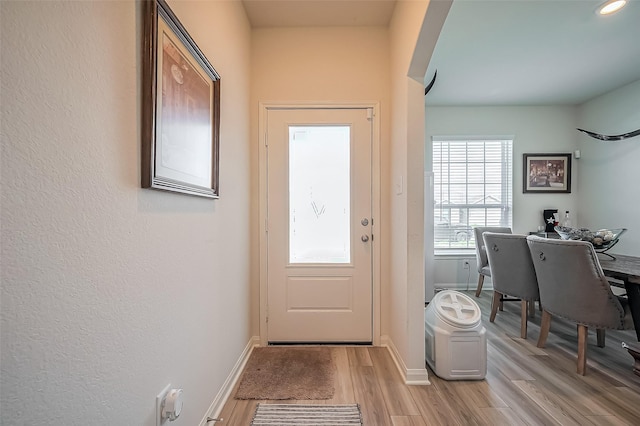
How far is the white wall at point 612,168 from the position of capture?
137 inches

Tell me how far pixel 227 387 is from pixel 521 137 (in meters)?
4.95

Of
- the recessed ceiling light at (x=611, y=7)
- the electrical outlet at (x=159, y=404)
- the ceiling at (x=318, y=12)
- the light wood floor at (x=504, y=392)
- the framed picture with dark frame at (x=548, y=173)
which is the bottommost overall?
the light wood floor at (x=504, y=392)

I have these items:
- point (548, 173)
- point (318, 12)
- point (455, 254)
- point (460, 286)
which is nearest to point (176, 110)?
point (318, 12)

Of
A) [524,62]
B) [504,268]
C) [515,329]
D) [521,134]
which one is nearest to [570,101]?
[521,134]

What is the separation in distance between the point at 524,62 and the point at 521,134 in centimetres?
152

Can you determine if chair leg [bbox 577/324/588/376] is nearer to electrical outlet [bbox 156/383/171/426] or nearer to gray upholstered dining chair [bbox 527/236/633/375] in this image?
gray upholstered dining chair [bbox 527/236/633/375]

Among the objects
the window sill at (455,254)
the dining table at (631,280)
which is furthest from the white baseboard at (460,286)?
the dining table at (631,280)

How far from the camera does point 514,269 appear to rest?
103 inches

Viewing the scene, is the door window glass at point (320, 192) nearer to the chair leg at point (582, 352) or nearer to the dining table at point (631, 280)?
the chair leg at point (582, 352)

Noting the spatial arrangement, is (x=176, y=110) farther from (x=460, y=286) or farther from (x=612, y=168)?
(x=612, y=168)

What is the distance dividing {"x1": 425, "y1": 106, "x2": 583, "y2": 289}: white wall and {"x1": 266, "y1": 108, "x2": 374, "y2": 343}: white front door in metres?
2.24

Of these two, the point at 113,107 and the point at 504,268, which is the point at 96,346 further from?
the point at 504,268

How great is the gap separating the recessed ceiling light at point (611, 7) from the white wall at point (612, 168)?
6.64ft

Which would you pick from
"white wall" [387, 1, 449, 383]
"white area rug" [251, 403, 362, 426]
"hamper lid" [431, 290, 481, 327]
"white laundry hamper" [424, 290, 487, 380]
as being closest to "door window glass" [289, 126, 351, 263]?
"white wall" [387, 1, 449, 383]
